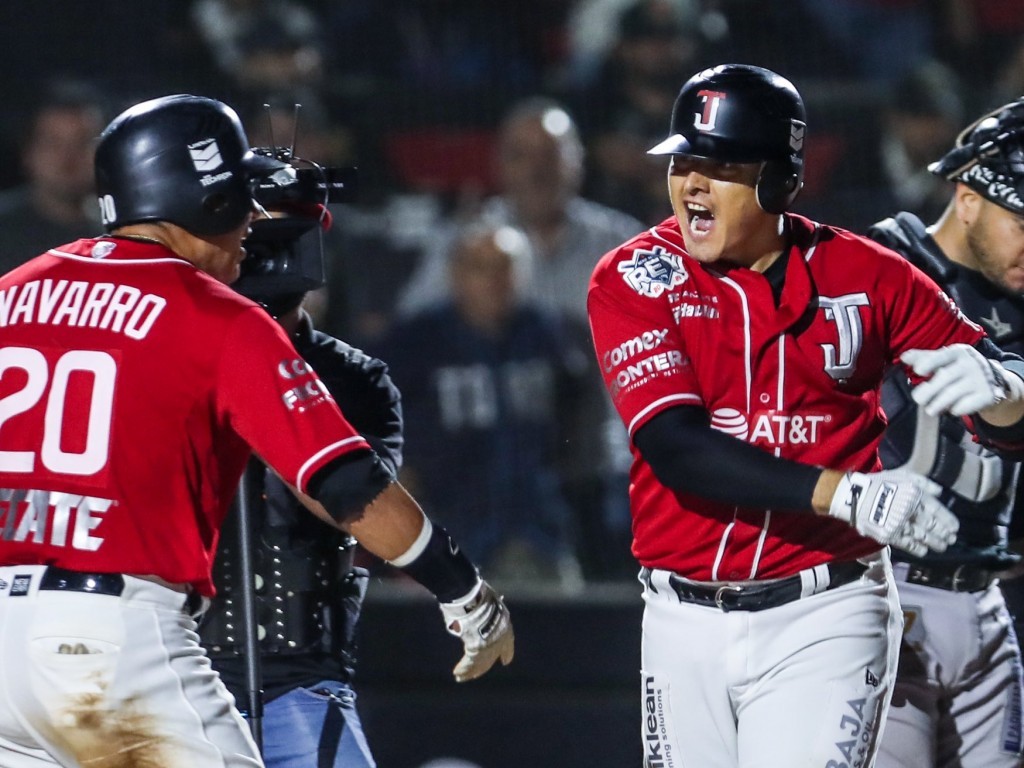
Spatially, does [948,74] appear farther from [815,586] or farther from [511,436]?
[815,586]

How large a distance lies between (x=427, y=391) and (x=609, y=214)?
1158mm

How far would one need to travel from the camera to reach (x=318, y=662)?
4.04 meters

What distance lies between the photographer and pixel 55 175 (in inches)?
269

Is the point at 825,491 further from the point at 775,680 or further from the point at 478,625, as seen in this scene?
the point at 478,625

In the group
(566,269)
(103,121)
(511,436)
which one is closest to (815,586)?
(511,436)

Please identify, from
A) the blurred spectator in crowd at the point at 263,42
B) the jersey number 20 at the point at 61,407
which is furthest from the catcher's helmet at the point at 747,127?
the blurred spectator in crowd at the point at 263,42

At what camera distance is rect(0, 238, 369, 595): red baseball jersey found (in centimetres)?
302

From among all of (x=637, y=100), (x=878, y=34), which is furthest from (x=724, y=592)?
(x=878, y=34)

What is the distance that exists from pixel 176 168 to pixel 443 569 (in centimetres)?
94

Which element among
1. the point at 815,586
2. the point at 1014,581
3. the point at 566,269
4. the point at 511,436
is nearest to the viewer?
the point at 815,586

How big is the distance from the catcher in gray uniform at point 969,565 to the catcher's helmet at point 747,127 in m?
0.79

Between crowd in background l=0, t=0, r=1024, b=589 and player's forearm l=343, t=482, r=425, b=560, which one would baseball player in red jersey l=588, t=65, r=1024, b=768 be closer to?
player's forearm l=343, t=482, r=425, b=560

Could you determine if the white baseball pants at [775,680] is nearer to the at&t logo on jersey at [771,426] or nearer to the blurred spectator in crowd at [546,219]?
the at&t logo on jersey at [771,426]

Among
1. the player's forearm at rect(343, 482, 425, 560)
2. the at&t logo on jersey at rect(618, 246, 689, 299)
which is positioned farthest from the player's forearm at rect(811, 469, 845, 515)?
the player's forearm at rect(343, 482, 425, 560)
